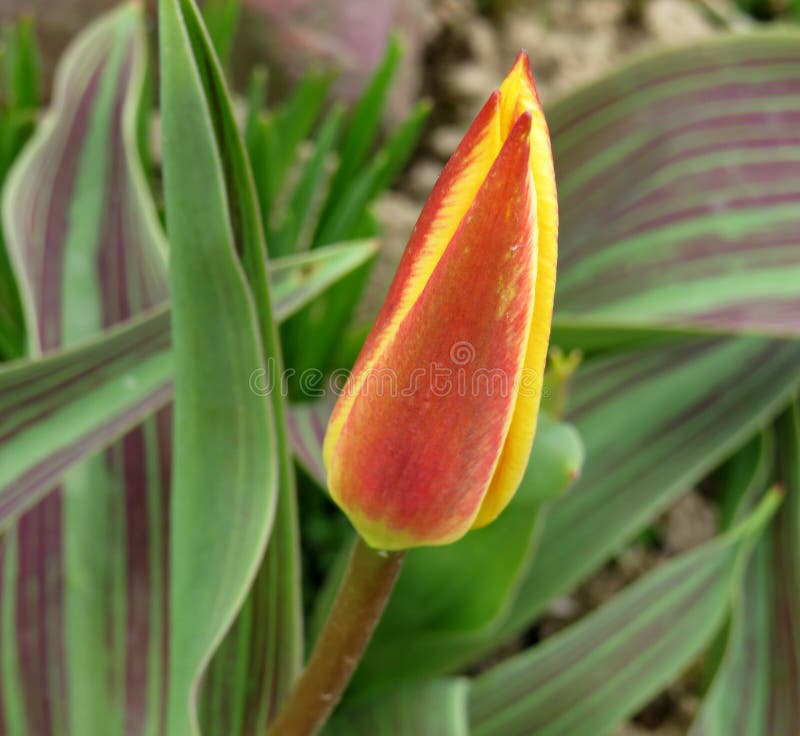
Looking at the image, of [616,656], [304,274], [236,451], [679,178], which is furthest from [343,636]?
[679,178]

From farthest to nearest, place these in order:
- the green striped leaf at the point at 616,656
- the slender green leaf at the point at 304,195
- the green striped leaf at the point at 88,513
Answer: the slender green leaf at the point at 304,195, the green striped leaf at the point at 616,656, the green striped leaf at the point at 88,513

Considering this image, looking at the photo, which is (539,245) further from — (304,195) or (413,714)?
(304,195)

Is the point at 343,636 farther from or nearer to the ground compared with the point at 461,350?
nearer to the ground

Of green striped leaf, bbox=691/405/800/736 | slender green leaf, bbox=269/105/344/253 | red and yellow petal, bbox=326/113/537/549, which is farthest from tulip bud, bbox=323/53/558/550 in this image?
slender green leaf, bbox=269/105/344/253

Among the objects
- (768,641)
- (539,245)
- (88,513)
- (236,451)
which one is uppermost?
(539,245)

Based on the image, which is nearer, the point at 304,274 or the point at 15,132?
the point at 304,274

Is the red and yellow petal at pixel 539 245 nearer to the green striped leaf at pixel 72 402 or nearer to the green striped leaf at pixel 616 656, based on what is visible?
the green striped leaf at pixel 72 402

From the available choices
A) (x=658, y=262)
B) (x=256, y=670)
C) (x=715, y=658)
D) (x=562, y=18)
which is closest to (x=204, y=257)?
(x=256, y=670)

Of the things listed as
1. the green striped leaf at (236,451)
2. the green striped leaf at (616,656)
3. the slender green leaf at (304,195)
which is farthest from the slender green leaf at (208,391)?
the slender green leaf at (304,195)
